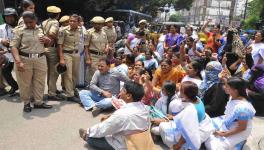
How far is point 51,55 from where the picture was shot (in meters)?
6.57

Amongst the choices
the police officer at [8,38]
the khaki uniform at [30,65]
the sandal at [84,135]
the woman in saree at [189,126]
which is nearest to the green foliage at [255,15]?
the police officer at [8,38]

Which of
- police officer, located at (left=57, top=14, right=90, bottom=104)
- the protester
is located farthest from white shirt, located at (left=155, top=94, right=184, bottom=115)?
police officer, located at (left=57, top=14, right=90, bottom=104)

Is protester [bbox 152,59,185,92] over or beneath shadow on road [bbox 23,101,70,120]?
over

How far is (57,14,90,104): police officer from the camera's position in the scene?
21.1 feet

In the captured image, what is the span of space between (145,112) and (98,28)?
3.73 m

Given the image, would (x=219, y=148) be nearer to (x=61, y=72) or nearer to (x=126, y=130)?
(x=126, y=130)

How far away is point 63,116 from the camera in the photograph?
19.1 feet

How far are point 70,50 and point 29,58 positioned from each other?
1047mm

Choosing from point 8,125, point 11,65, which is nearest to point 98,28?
point 11,65

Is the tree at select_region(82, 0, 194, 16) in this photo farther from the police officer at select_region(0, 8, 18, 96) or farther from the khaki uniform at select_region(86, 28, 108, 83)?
the police officer at select_region(0, 8, 18, 96)

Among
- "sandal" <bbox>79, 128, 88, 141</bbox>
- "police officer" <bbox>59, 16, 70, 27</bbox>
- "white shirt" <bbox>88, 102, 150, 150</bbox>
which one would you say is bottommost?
"sandal" <bbox>79, 128, 88, 141</bbox>

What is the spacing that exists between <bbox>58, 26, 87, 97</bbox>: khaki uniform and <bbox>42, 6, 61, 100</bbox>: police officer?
0.14 m

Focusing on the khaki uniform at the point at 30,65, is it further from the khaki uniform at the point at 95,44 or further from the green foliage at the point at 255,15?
the green foliage at the point at 255,15

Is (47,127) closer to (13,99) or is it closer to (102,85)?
(102,85)
